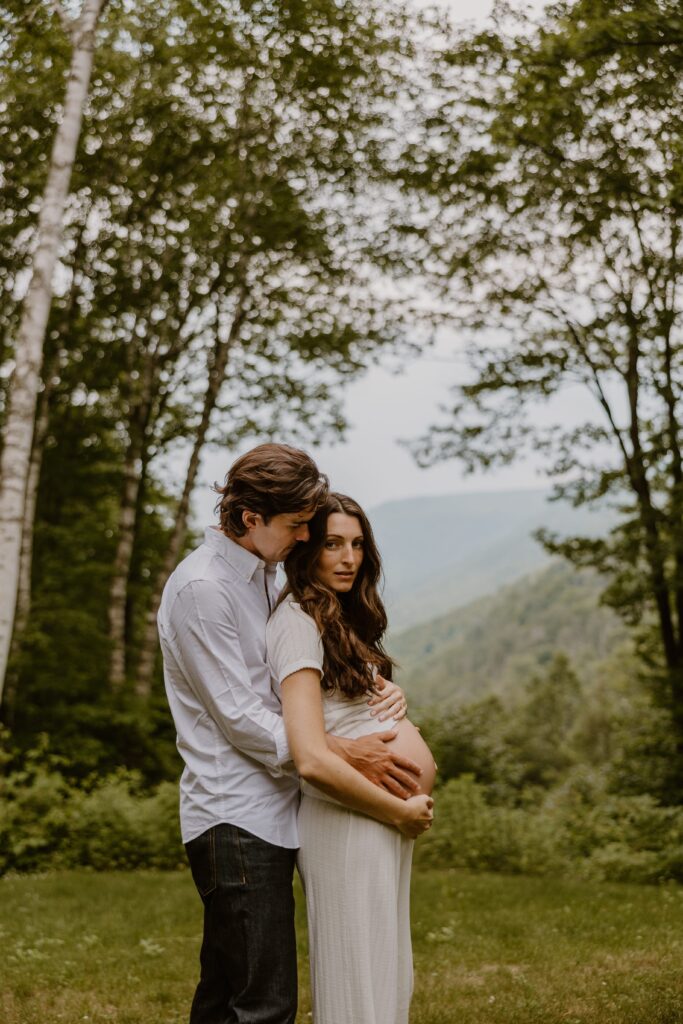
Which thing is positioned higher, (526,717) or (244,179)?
(244,179)

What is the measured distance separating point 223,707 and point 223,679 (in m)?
0.09

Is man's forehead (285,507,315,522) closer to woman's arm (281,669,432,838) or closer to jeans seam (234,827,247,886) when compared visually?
woman's arm (281,669,432,838)

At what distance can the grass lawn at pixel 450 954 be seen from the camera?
→ 544 cm

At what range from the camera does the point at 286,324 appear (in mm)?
17203

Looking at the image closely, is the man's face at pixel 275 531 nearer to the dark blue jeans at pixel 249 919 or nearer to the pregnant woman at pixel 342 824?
the pregnant woman at pixel 342 824

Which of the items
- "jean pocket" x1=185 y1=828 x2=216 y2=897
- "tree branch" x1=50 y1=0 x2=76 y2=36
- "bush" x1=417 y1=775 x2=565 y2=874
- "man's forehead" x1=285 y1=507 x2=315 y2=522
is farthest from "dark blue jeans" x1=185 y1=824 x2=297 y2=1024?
Answer: "bush" x1=417 y1=775 x2=565 y2=874

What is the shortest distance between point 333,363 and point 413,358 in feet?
5.51

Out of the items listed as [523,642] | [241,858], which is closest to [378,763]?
[241,858]

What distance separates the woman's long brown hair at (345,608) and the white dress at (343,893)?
0.09 m

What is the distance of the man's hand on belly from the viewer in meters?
2.94

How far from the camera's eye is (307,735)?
2.80m

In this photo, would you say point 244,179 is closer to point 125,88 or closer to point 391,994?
point 125,88

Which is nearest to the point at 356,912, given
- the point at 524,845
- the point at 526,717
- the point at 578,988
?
the point at 578,988

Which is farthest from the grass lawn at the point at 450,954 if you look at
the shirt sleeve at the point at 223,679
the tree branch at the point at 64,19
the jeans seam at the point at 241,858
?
the tree branch at the point at 64,19
